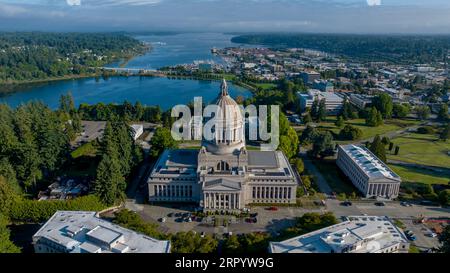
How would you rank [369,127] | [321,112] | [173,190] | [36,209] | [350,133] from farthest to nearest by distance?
1. [321,112]
2. [369,127]
3. [350,133]
4. [173,190]
5. [36,209]

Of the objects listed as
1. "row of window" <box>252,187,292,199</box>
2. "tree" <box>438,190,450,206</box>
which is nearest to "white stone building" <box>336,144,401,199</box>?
"tree" <box>438,190,450,206</box>

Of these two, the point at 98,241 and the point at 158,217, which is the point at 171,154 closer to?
the point at 158,217

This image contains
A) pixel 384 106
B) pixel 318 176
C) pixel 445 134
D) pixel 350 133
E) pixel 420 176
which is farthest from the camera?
pixel 384 106

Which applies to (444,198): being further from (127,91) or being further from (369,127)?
(127,91)

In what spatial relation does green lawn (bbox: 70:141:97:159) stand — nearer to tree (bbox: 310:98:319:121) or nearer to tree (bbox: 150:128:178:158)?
tree (bbox: 150:128:178:158)

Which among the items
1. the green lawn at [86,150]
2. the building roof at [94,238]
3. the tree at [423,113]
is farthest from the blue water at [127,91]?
the building roof at [94,238]

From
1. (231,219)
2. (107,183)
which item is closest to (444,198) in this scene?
(231,219)

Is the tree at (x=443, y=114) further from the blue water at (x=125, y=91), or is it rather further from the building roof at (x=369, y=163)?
the blue water at (x=125, y=91)
